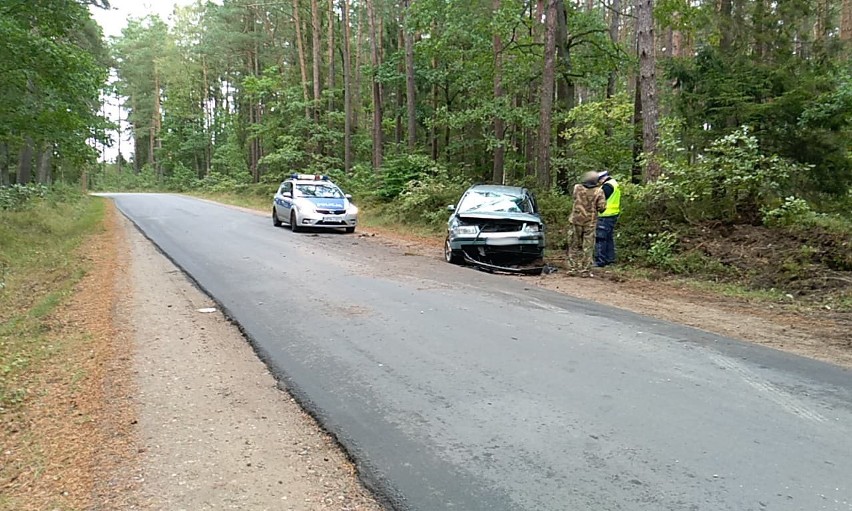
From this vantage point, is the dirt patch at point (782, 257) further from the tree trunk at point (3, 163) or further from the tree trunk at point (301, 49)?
the tree trunk at point (3, 163)

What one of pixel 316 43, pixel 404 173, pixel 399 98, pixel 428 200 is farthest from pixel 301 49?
pixel 428 200

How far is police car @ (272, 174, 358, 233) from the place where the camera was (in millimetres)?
18656

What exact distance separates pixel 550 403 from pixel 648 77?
10.9 metres

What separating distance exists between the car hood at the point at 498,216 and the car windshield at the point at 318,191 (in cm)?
879

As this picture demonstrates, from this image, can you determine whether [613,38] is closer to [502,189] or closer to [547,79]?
[547,79]

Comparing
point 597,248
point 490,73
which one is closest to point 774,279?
point 597,248

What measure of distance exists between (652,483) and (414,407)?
1.80 m

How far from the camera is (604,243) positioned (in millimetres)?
11805

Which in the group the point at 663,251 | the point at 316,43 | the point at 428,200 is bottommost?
the point at 663,251

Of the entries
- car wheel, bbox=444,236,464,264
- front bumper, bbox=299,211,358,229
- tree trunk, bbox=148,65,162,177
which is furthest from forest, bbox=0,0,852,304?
tree trunk, bbox=148,65,162,177

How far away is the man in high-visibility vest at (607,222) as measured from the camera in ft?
37.6

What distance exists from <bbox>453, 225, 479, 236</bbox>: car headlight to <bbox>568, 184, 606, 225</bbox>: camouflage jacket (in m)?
1.95

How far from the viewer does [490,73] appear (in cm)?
2217

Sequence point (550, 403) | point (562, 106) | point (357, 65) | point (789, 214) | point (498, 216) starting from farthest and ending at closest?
point (357, 65) < point (562, 106) < point (498, 216) < point (789, 214) < point (550, 403)
